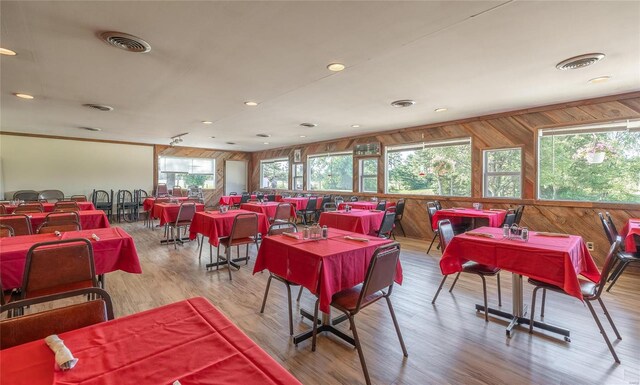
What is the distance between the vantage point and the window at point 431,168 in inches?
231

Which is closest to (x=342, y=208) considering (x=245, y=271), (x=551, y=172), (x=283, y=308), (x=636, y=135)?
(x=245, y=271)

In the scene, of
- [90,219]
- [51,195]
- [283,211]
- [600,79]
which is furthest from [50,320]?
[51,195]

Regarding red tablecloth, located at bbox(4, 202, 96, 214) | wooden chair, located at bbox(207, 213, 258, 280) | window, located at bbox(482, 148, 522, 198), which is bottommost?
wooden chair, located at bbox(207, 213, 258, 280)

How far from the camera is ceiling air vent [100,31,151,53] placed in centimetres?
246

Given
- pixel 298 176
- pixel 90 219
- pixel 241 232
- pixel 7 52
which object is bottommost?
pixel 241 232

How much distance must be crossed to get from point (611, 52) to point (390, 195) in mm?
4558

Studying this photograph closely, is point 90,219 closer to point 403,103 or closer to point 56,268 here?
point 56,268

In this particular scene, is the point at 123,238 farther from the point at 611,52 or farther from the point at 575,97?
the point at 575,97

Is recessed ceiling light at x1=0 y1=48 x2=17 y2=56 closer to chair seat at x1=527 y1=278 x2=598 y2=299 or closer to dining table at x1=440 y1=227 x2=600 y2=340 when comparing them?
dining table at x1=440 y1=227 x2=600 y2=340

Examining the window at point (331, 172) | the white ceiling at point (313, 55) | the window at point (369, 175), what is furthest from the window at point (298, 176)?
the white ceiling at point (313, 55)

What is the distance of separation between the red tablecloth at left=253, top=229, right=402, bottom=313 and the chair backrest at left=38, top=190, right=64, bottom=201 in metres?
8.45

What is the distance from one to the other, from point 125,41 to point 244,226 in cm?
228

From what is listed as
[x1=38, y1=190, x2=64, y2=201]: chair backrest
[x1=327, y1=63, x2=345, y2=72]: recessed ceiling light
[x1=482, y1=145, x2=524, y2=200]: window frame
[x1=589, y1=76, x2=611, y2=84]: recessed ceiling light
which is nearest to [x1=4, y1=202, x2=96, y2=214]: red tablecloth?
[x1=38, y1=190, x2=64, y2=201]: chair backrest

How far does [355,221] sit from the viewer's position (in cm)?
458
